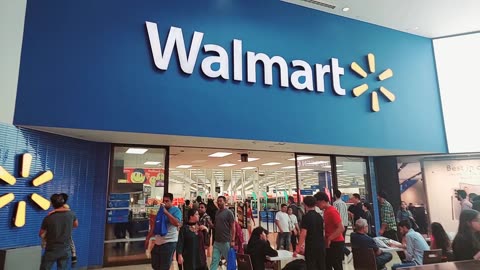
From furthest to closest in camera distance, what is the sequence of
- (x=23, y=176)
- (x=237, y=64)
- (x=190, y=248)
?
(x=237, y=64) → (x=23, y=176) → (x=190, y=248)

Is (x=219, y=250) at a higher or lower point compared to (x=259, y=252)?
lower

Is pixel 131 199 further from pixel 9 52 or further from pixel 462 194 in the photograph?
pixel 462 194

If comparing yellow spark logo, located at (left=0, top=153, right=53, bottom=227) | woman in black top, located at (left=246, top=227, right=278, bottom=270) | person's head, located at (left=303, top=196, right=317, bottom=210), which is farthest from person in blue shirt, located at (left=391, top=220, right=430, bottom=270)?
yellow spark logo, located at (left=0, top=153, right=53, bottom=227)

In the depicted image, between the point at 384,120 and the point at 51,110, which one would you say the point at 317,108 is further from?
the point at 51,110

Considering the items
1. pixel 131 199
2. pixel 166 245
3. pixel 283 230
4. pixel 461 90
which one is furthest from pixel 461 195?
pixel 131 199

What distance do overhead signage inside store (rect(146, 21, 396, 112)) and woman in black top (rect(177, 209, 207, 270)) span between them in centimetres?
322

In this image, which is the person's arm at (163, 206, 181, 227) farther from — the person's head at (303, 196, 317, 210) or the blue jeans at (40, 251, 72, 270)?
the person's head at (303, 196, 317, 210)

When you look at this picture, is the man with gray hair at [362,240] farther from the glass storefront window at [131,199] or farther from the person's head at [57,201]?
the person's head at [57,201]

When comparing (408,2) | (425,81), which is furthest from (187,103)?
(425,81)

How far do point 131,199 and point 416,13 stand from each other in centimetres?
888

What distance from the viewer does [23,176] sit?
5.44m

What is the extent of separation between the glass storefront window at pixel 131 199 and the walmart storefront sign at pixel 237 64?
91.3 inches

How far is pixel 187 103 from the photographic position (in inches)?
261

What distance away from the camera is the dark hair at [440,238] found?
5156 mm
